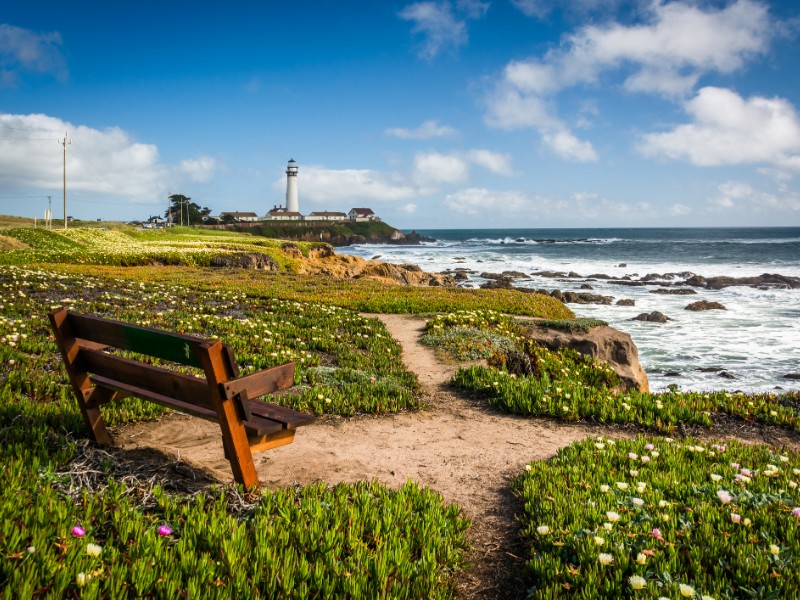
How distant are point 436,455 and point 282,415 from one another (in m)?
2.25

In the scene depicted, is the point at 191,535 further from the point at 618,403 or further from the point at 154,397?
the point at 618,403

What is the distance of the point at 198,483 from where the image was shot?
177 inches

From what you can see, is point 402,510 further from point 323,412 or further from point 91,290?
point 91,290

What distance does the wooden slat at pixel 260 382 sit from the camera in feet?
12.4

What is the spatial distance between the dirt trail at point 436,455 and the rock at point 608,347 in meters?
5.87

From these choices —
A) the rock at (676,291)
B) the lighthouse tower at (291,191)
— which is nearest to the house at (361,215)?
the lighthouse tower at (291,191)

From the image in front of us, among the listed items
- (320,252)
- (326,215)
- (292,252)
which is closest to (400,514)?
(292,252)

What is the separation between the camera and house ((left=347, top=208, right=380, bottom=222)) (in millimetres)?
159375

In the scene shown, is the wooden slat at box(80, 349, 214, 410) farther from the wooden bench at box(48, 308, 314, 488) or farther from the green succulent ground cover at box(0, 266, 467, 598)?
the green succulent ground cover at box(0, 266, 467, 598)

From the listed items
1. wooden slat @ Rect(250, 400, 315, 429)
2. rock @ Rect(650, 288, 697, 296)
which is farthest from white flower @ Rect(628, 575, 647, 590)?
rock @ Rect(650, 288, 697, 296)

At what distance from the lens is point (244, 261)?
1292 inches

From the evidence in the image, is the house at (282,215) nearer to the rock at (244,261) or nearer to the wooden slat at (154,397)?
the rock at (244,261)

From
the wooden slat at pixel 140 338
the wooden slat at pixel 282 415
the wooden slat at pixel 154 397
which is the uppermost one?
the wooden slat at pixel 140 338

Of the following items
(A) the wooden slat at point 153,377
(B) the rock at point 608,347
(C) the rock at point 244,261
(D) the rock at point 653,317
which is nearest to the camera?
(A) the wooden slat at point 153,377
